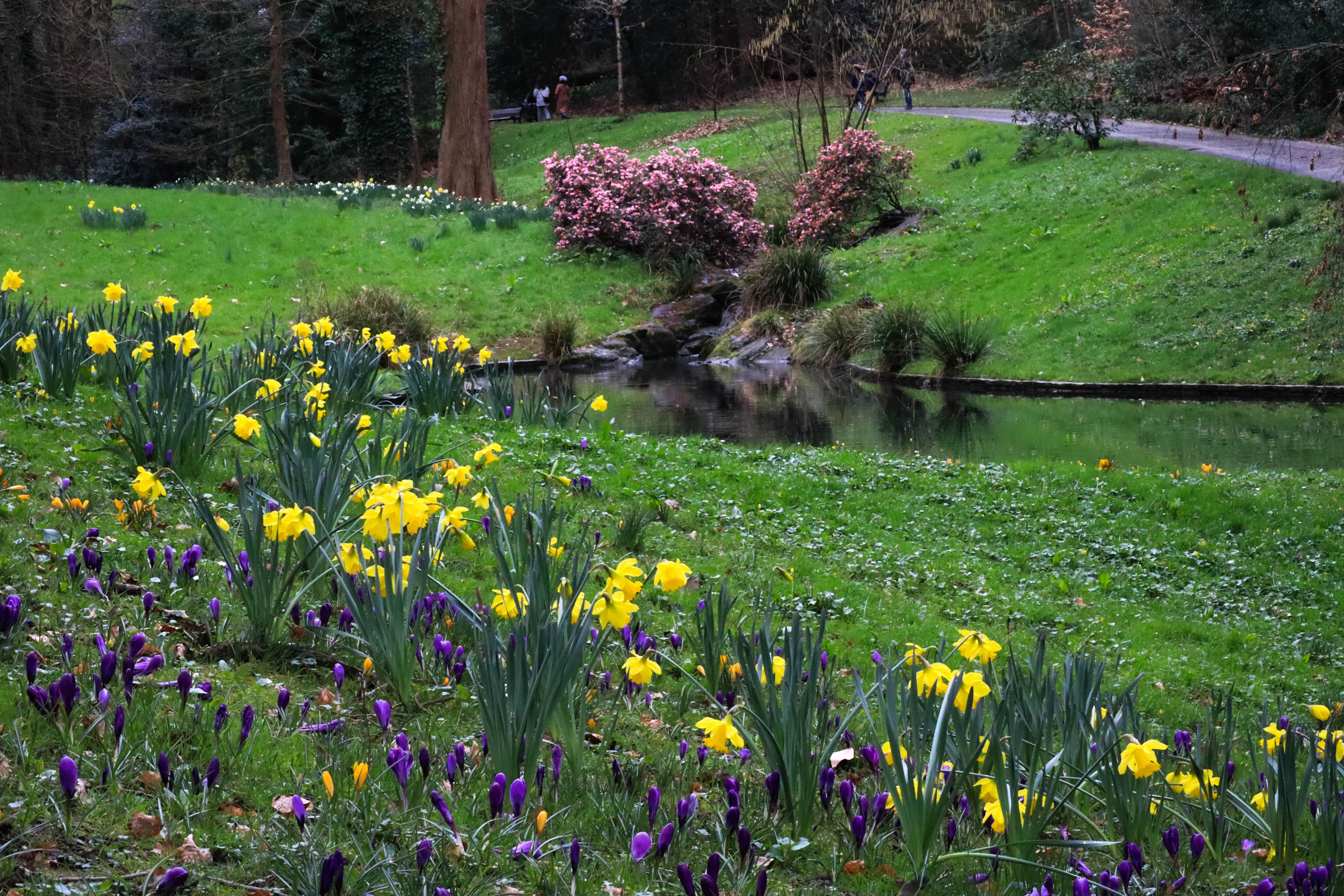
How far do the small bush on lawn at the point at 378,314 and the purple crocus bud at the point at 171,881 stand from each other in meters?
15.0

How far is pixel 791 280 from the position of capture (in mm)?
21312

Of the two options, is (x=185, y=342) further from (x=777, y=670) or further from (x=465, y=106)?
(x=465, y=106)

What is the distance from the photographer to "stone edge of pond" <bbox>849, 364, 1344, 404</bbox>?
1452cm

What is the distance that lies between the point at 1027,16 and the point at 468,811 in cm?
4546

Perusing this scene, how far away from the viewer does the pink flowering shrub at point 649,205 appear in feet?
76.8

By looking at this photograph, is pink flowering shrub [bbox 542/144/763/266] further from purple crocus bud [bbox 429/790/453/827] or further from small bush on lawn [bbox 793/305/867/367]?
purple crocus bud [bbox 429/790/453/827]

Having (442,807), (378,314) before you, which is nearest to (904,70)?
(378,314)

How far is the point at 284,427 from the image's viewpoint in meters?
4.79

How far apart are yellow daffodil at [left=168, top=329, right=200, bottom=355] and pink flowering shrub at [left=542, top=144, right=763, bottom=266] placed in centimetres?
1776

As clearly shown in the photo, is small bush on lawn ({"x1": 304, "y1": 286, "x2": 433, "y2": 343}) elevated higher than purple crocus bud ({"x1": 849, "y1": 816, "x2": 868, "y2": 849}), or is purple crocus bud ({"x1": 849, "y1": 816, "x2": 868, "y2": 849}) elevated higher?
small bush on lawn ({"x1": 304, "y1": 286, "x2": 433, "y2": 343})

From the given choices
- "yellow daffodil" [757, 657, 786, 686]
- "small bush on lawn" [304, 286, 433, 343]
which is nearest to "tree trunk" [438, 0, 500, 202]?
"small bush on lawn" [304, 286, 433, 343]

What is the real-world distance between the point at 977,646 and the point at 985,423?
1144 cm

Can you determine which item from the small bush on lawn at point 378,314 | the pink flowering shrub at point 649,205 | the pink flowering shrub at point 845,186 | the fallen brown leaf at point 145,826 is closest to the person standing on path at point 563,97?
the pink flowering shrub at point 649,205

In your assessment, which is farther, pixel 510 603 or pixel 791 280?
pixel 791 280
